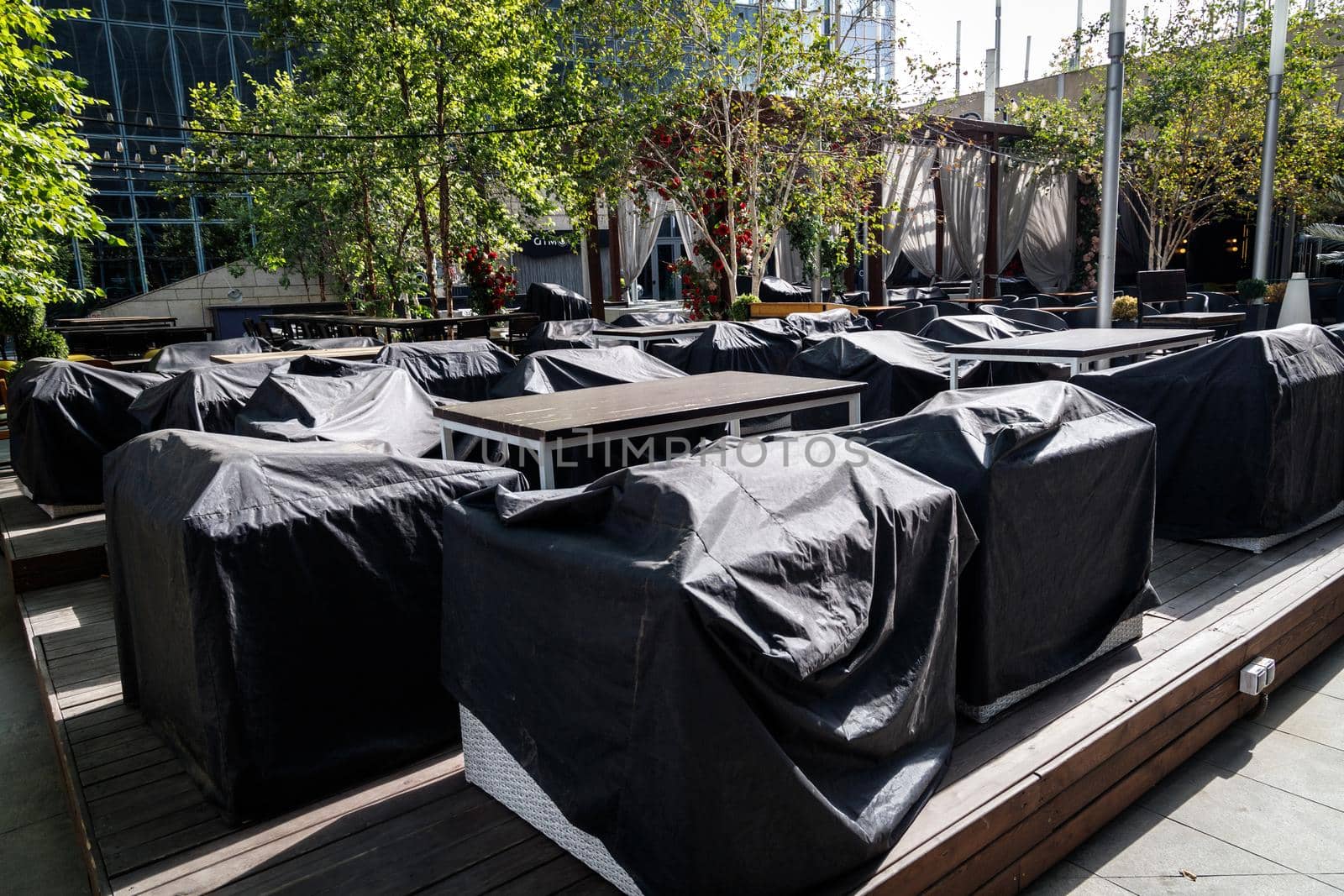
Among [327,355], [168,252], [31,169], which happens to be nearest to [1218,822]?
[327,355]

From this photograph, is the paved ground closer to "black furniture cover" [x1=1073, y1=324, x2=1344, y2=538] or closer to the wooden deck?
the wooden deck

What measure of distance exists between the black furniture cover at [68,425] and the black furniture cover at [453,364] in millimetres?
1514

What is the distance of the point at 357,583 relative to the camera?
2234mm

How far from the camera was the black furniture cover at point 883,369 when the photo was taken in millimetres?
5457

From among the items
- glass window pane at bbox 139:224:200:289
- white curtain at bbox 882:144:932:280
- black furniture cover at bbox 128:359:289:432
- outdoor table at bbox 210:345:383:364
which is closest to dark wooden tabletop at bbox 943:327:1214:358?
black furniture cover at bbox 128:359:289:432

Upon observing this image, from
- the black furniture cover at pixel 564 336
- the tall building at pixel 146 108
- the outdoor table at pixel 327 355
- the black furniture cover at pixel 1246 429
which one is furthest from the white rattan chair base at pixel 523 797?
the tall building at pixel 146 108

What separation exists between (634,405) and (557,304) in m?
11.3

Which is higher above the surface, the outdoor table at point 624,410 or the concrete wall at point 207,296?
the concrete wall at point 207,296

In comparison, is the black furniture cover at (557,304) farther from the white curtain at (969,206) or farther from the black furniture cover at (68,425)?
the black furniture cover at (68,425)

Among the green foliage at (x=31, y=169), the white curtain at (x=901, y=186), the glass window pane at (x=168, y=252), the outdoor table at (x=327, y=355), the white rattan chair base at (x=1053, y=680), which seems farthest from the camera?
the glass window pane at (x=168, y=252)

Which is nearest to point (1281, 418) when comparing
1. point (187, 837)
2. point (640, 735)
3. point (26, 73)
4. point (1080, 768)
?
point (1080, 768)

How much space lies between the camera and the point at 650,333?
26.6ft

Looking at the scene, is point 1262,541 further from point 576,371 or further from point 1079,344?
point 576,371

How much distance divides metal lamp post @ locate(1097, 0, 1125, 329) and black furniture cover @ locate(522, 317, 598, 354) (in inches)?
179
